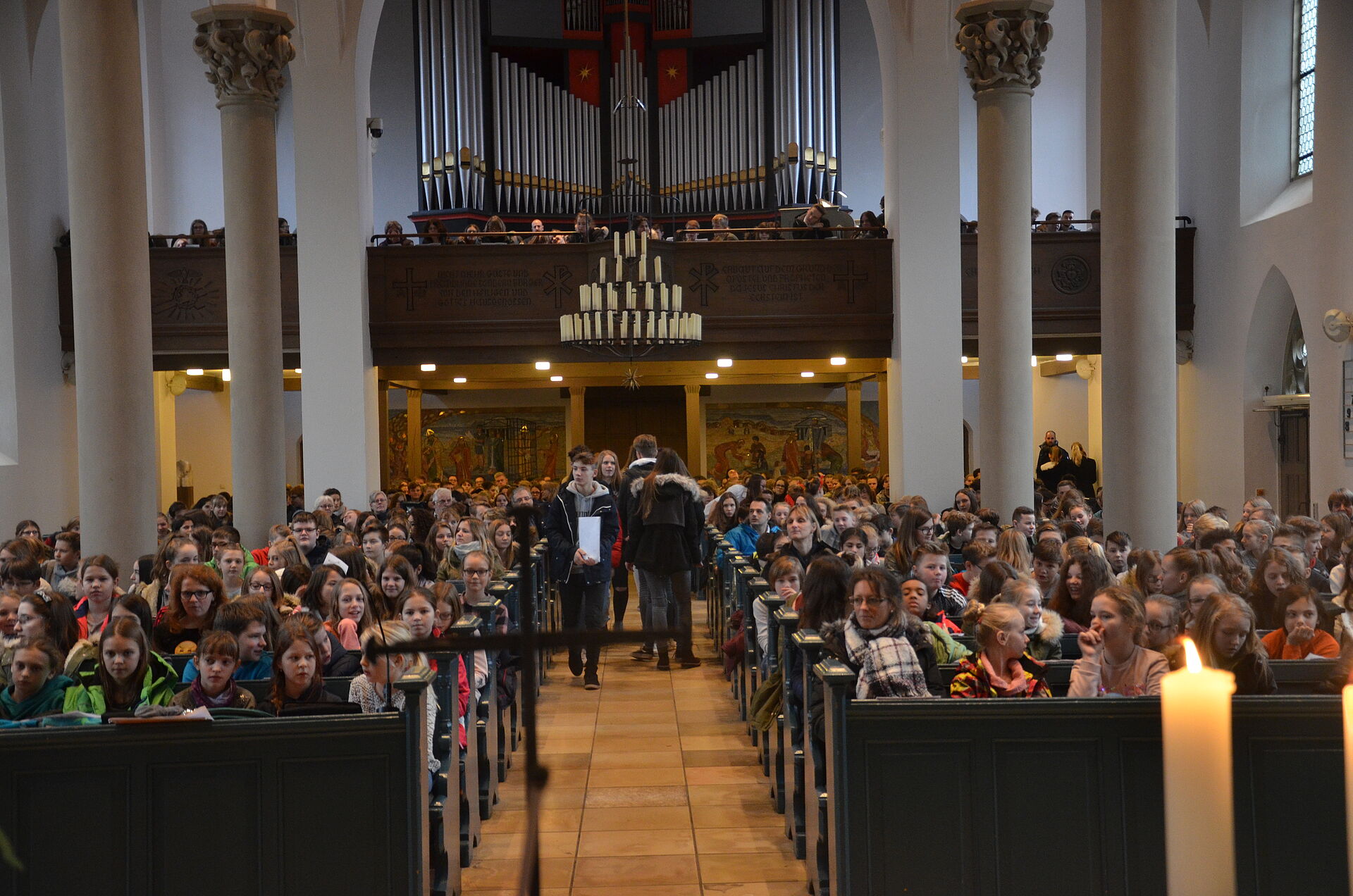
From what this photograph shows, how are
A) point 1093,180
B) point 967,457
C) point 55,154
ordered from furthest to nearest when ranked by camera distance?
point 967,457 → point 1093,180 → point 55,154

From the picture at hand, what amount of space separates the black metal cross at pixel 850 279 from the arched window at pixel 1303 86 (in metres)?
5.54

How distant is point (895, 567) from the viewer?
329 inches

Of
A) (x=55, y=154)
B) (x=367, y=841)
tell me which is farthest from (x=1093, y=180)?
(x=367, y=841)

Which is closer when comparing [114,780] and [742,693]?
[114,780]

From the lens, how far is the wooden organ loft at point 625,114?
21859 mm

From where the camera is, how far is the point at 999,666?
15.9 feet

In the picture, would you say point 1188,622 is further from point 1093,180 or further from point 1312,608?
point 1093,180

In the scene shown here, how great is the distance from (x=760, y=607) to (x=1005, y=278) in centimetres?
644

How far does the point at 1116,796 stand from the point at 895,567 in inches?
167

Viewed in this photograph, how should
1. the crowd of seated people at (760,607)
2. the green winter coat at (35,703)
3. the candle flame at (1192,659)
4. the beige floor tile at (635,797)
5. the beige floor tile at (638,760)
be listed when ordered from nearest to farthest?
the candle flame at (1192,659) < the crowd of seated people at (760,607) < the green winter coat at (35,703) < the beige floor tile at (635,797) < the beige floor tile at (638,760)

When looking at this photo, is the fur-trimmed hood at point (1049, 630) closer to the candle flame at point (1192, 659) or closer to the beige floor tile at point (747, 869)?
the beige floor tile at point (747, 869)

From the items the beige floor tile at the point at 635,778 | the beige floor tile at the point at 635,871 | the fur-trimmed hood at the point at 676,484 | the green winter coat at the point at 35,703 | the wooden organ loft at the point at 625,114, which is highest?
the wooden organ loft at the point at 625,114

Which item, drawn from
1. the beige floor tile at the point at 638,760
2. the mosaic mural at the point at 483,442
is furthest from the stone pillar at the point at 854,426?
the beige floor tile at the point at 638,760

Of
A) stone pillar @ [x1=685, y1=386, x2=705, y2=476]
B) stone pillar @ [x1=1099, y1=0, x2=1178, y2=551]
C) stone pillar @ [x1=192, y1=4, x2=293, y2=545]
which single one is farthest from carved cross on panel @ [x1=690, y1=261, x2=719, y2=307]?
stone pillar @ [x1=1099, y1=0, x2=1178, y2=551]
